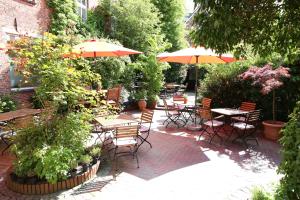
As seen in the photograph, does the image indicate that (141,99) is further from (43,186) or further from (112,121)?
(43,186)

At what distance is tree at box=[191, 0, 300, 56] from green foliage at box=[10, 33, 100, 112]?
3.13 m

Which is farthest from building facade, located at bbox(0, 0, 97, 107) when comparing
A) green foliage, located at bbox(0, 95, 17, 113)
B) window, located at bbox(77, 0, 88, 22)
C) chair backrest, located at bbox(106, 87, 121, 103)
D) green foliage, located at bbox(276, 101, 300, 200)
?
green foliage, located at bbox(276, 101, 300, 200)

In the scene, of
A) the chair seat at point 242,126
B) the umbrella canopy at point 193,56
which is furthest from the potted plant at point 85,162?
the umbrella canopy at point 193,56

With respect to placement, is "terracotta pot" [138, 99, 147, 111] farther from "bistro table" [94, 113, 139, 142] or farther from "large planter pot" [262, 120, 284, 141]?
"bistro table" [94, 113, 139, 142]

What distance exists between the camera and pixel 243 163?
6.12 metres

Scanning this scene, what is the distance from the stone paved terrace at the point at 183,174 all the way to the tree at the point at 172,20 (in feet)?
46.1

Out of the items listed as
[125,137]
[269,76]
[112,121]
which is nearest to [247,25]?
[125,137]

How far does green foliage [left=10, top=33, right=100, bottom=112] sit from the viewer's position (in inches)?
199

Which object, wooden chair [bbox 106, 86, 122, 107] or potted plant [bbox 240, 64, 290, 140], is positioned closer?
potted plant [bbox 240, 64, 290, 140]

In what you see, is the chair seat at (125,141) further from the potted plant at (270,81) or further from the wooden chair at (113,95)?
the wooden chair at (113,95)

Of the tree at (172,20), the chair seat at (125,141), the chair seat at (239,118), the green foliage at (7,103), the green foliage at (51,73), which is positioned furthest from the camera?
the tree at (172,20)

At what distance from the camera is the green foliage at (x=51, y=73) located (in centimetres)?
506

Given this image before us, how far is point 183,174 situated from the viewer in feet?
17.8

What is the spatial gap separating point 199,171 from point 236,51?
3.32 m
